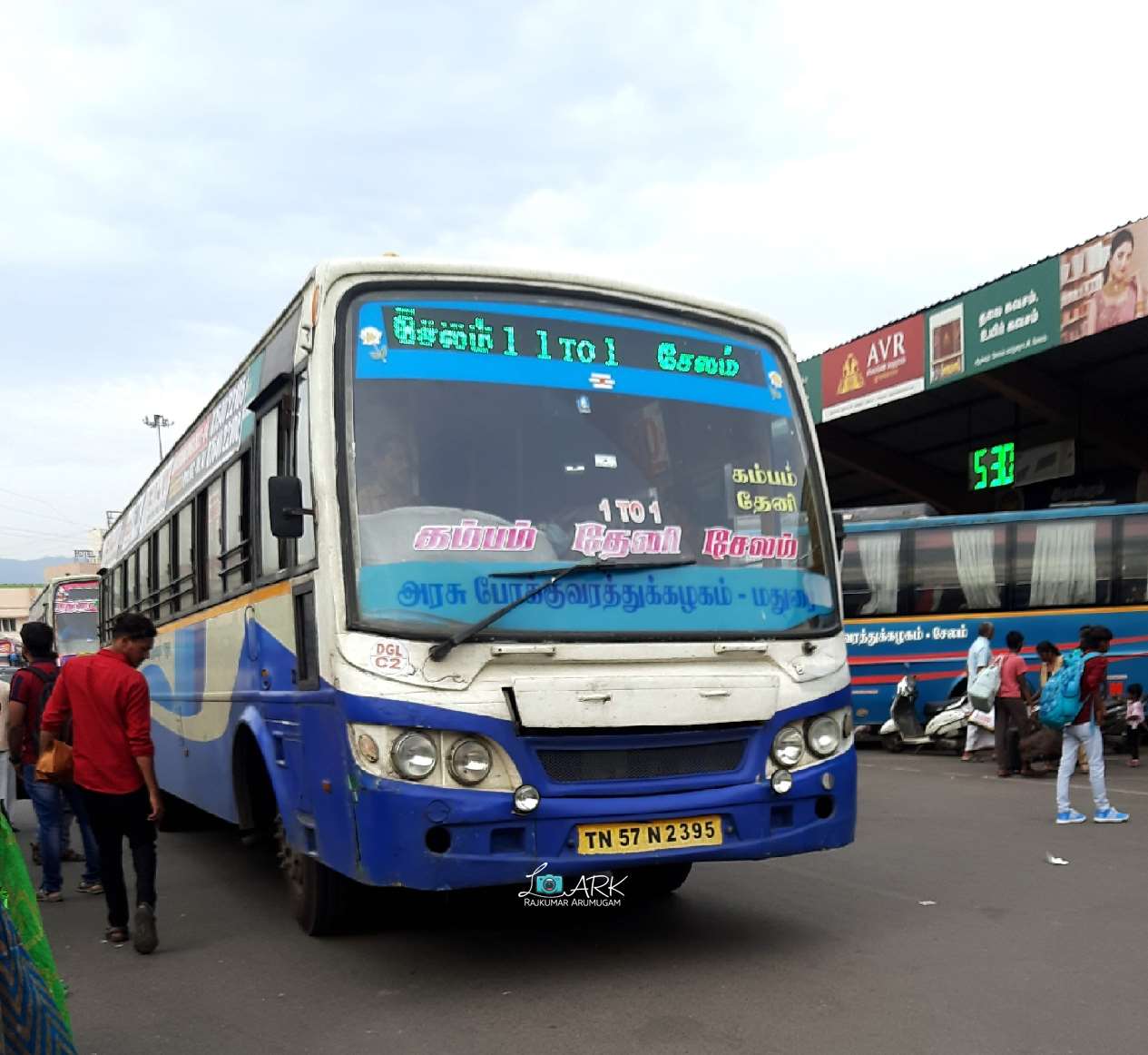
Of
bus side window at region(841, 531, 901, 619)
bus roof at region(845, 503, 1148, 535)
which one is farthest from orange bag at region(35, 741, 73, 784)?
bus roof at region(845, 503, 1148, 535)

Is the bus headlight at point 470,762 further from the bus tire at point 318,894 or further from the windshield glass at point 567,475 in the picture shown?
the bus tire at point 318,894

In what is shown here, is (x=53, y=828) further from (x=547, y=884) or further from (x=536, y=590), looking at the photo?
(x=536, y=590)

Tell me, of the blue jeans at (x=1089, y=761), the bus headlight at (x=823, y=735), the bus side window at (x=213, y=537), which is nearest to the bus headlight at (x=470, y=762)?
the bus headlight at (x=823, y=735)

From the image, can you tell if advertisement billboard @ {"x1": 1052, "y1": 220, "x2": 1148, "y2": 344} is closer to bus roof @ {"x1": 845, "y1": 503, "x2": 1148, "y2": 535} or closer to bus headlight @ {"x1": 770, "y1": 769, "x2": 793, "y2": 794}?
bus roof @ {"x1": 845, "y1": 503, "x2": 1148, "y2": 535}

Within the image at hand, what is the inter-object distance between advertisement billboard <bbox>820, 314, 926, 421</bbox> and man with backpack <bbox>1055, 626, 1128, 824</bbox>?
13.1 meters

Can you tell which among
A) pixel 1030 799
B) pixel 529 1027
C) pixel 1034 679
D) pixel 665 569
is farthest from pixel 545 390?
pixel 1034 679

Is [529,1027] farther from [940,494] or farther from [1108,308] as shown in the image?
[940,494]

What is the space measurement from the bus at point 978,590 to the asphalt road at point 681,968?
9.71 m

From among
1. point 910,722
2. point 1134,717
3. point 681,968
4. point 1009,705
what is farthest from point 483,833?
point 910,722

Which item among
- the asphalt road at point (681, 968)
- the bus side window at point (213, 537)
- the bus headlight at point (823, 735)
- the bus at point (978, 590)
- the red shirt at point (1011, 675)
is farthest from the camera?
the bus at point (978, 590)

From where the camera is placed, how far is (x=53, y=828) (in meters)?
8.33

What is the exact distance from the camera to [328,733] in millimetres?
5402

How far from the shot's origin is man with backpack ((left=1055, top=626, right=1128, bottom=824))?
33.4 ft

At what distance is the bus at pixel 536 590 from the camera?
514 cm
